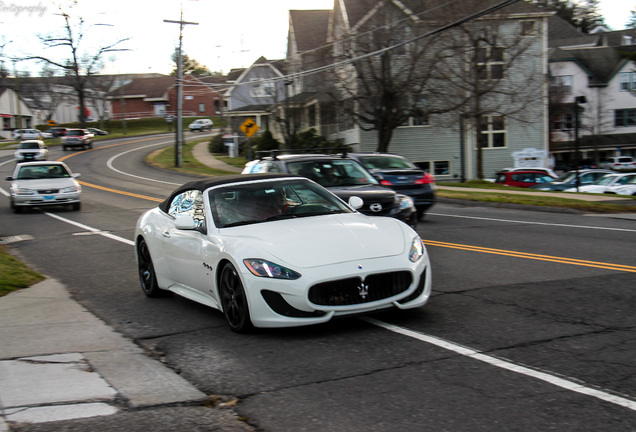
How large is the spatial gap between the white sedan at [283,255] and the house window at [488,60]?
91.9ft

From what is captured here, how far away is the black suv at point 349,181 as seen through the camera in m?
11.2

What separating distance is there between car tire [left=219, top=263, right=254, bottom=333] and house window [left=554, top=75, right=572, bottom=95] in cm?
5821

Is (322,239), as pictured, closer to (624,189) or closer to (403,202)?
(403,202)

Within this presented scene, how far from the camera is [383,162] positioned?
16.5 metres

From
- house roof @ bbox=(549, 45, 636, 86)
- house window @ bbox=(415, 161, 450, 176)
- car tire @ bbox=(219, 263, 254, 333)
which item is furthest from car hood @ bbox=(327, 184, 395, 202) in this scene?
house roof @ bbox=(549, 45, 636, 86)

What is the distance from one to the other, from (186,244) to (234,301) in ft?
4.24

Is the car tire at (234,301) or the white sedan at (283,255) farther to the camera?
the car tire at (234,301)

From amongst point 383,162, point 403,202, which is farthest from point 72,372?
point 383,162

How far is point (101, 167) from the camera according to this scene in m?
46.4

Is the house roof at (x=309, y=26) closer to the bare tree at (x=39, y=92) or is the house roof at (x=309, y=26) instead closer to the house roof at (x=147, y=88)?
the bare tree at (x=39, y=92)

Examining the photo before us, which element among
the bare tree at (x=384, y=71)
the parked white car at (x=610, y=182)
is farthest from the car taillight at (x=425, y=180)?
the bare tree at (x=384, y=71)

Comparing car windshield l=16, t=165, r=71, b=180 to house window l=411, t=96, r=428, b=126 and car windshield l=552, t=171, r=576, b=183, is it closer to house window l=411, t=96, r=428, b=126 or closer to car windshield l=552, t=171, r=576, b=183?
house window l=411, t=96, r=428, b=126

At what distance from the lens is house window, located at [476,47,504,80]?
A: 33.9m

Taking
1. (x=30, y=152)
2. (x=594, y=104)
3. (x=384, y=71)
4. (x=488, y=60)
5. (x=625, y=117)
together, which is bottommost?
(x=30, y=152)
